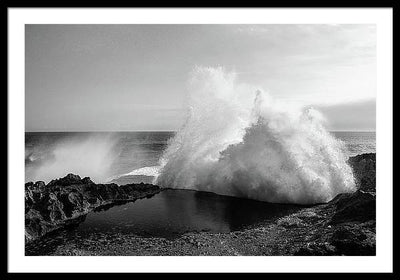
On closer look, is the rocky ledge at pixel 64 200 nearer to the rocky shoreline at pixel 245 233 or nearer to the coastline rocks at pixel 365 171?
the rocky shoreline at pixel 245 233

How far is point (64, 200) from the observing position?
10.4 metres

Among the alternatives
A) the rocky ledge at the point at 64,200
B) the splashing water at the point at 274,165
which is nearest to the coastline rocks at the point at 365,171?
the splashing water at the point at 274,165

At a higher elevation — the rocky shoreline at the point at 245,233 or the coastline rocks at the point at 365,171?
the coastline rocks at the point at 365,171

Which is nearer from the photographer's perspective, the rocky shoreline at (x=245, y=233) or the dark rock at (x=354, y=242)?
the dark rock at (x=354, y=242)

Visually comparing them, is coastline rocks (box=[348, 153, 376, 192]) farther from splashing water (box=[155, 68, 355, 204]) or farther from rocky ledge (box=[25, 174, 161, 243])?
rocky ledge (box=[25, 174, 161, 243])

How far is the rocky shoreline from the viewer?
726 cm

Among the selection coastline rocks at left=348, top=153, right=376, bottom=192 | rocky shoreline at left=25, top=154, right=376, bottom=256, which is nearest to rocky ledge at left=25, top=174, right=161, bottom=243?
rocky shoreline at left=25, top=154, right=376, bottom=256

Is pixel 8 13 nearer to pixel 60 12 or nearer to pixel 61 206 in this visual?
pixel 60 12

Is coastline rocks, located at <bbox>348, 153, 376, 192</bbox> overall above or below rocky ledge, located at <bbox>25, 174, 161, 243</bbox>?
above

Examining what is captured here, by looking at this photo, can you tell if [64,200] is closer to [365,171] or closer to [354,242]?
[354,242]

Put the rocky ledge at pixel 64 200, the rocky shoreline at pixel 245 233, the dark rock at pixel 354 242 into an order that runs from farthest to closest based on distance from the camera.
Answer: the rocky ledge at pixel 64 200 → the rocky shoreline at pixel 245 233 → the dark rock at pixel 354 242

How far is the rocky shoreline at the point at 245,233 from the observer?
726 cm

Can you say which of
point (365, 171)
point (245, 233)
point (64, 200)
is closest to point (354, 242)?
point (245, 233)

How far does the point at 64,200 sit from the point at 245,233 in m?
6.28
